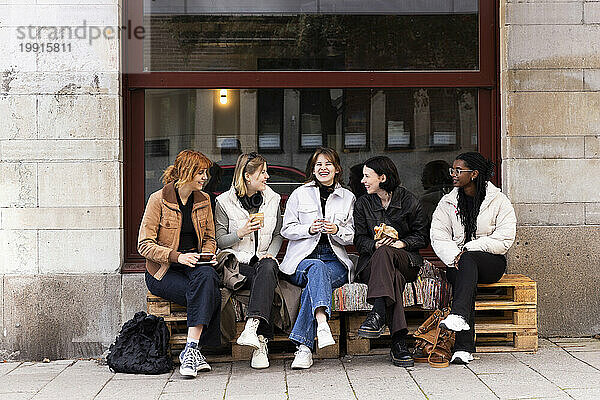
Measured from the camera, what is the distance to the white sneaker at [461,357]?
600 cm

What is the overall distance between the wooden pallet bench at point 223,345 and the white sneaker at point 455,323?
869mm

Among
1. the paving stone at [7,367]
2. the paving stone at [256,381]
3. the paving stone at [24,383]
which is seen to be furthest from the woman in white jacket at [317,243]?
the paving stone at [7,367]

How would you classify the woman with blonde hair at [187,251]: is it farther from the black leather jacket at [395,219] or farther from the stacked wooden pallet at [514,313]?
the stacked wooden pallet at [514,313]

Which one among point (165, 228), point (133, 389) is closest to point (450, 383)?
point (133, 389)

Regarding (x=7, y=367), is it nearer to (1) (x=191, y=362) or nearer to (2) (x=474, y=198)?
(1) (x=191, y=362)

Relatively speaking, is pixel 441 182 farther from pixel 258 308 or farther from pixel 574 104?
pixel 258 308

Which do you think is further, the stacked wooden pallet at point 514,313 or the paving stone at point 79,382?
the stacked wooden pallet at point 514,313

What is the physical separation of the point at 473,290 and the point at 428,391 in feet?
3.50

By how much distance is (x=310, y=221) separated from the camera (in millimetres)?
6562

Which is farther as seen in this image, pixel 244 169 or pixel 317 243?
pixel 244 169

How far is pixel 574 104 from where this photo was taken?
23.1 feet

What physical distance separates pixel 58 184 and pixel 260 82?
199 cm

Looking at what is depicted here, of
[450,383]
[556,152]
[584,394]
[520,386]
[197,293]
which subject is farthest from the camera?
[556,152]

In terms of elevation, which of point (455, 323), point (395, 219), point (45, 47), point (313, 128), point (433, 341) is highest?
point (45, 47)
